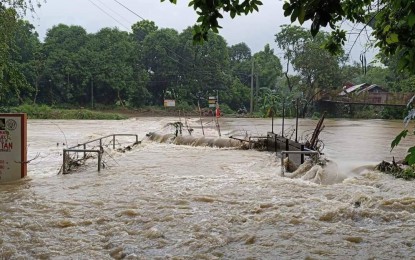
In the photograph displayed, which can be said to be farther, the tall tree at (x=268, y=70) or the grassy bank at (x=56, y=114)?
the tall tree at (x=268, y=70)

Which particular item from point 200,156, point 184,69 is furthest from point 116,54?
point 200,156

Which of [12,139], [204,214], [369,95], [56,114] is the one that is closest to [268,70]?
[369,95]

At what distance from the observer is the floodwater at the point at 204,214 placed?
570cm

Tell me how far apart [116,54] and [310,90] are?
24.6 m

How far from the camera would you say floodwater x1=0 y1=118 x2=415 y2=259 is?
18.7 ft

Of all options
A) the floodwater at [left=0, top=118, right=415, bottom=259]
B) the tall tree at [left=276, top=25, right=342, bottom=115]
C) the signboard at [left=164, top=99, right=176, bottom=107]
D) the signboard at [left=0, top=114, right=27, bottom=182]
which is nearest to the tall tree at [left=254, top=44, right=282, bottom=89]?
the tall tree at [left=276, top=25, right=342, bottom=115]

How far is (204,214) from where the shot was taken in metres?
7.45

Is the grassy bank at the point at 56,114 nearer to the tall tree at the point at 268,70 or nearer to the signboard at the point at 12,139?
the tall tree at the point at 268,70

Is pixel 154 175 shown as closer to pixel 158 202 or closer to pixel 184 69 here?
pixel 158 202


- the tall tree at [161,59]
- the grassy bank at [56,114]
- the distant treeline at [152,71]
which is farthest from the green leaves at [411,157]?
the tall tree at [161,59]

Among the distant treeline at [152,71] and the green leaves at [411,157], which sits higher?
the distant treeline at [152,71]

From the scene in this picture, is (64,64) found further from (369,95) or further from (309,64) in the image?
(369,95)

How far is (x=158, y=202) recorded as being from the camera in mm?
8352

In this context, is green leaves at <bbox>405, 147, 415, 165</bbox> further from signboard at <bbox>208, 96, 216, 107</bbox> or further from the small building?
signboard at <bbox>208, 96, 216, 107</bbox>
